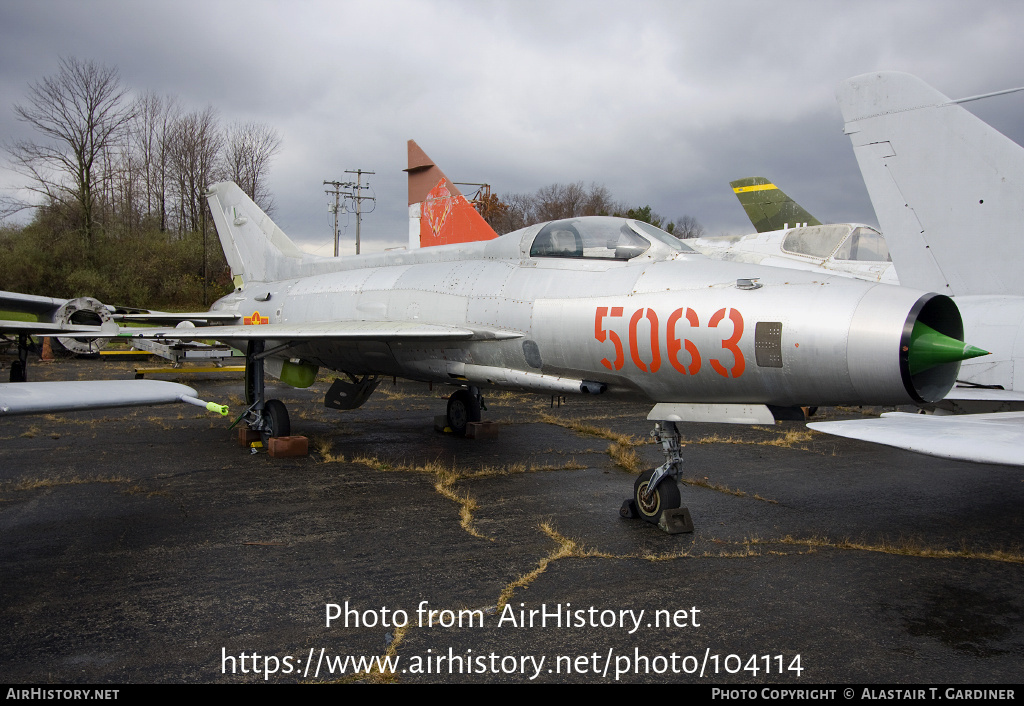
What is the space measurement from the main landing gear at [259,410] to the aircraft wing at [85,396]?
5.00 metres

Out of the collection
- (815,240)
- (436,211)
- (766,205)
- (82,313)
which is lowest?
(82,313)

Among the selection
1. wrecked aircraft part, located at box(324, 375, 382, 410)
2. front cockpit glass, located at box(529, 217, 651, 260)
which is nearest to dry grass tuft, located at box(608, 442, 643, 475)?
front cockpit glass, located at box(529, 217, 651, 260)

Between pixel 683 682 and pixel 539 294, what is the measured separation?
12.3 feet

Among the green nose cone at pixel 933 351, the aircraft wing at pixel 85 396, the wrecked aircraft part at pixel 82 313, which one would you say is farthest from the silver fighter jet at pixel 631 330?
the wrecked aircraft part at pixel 82 313

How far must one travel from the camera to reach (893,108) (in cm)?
593

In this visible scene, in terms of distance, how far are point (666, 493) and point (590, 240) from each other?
239 cm

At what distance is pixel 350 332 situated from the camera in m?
6.91

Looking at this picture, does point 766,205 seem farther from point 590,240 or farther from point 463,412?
point 590,240

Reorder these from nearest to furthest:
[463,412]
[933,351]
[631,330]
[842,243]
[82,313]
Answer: [933,351] → [631,330] → [463,412] → [842,243] → [82,313]

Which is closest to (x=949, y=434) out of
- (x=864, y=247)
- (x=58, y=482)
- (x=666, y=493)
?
(x=666, y=493)

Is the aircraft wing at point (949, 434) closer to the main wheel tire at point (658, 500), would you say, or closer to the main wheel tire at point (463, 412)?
the main wheel tire at point (658, 500)

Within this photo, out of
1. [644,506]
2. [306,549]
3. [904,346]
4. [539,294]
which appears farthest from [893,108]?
[306,549]

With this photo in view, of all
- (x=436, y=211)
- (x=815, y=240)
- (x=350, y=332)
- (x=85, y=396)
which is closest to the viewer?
(x=85, y=396)

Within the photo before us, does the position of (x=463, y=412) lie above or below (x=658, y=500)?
above
